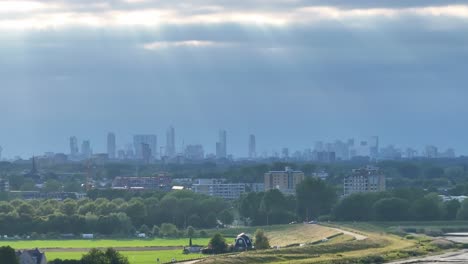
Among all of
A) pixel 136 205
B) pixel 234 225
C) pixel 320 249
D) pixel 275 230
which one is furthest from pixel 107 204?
pixel 320 249

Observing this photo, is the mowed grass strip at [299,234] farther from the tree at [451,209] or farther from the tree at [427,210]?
the tree at [451,209]

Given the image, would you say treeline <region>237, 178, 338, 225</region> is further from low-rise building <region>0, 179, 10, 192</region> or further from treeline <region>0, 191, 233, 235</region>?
low-rise building <region>0, 179, 10, 192</region>

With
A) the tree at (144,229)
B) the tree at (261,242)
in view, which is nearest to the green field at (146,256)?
the tree at (261,242)

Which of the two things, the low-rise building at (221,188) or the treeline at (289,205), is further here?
the low-rise building at (221,188)

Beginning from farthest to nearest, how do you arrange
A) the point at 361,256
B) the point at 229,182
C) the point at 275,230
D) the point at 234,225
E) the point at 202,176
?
the point at 202,176 → the point at 229,182 → the point at 234,225 → the point at 275,230 → the point at 361,256

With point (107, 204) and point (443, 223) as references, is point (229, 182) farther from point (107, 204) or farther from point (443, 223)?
point (443, 223)

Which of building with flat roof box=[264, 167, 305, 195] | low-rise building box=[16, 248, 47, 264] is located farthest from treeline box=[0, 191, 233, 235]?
building with flat roof box=[264, 167, 305, 195]

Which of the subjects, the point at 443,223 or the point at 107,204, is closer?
the point at 443,223

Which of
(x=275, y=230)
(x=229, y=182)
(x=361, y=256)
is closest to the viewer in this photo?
(x=361, y=256)
